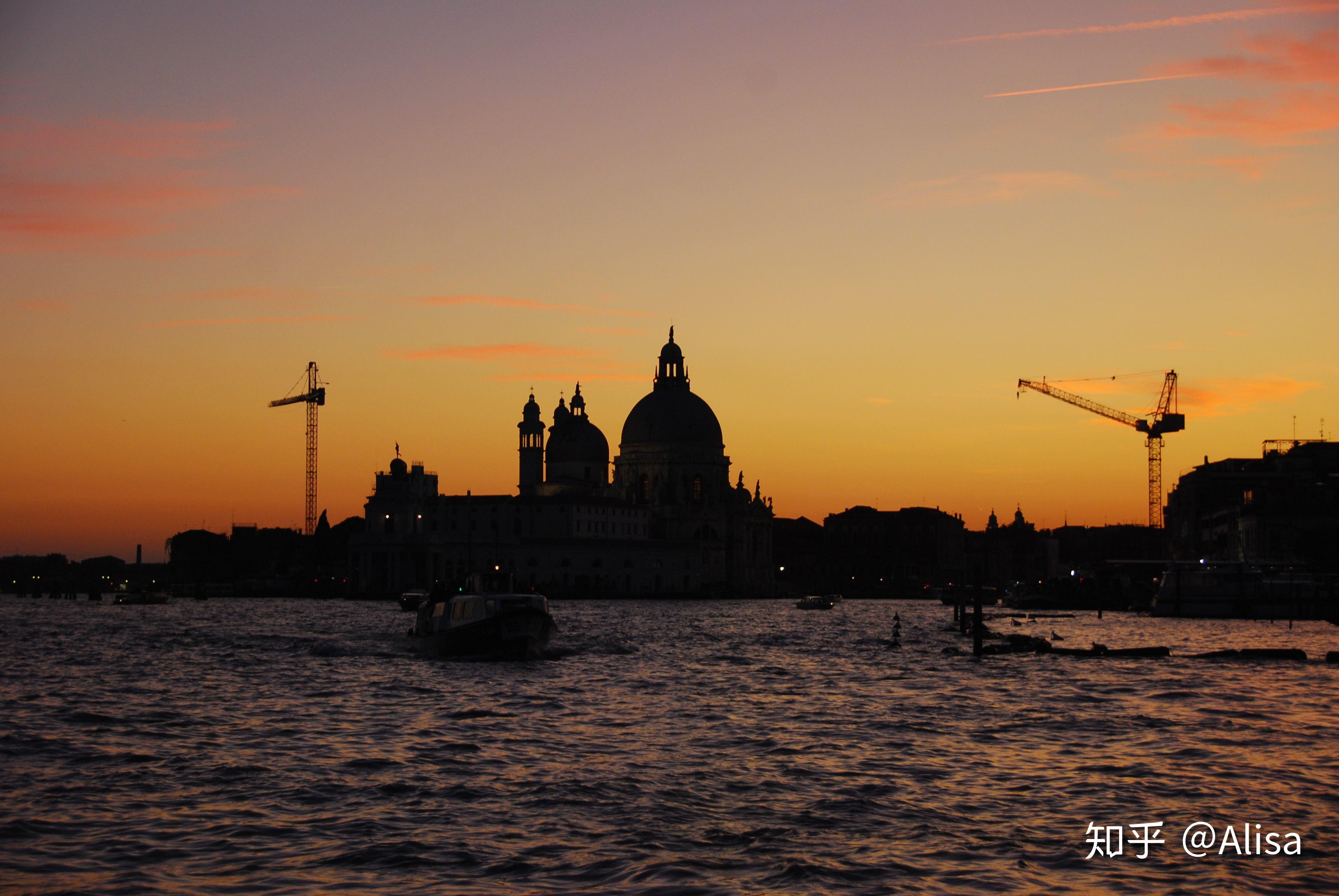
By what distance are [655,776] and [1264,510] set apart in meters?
104

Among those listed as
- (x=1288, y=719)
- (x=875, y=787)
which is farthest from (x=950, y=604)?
(x=875, y=787)

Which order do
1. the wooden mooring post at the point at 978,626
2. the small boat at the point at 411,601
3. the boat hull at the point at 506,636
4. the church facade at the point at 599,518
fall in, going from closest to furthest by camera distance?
the boat hull at the point at 506,636, the wooden mooring post at the point at 978,626, the small boat at the point at 411,601, the church facade at the point at 599,518

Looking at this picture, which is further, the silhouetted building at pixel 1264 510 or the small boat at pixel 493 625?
the silhouetted building at pixel 1264 510

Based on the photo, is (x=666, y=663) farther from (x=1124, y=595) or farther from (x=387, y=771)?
(x=1124, y=595)

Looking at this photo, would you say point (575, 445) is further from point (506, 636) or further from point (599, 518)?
point (506, 636)

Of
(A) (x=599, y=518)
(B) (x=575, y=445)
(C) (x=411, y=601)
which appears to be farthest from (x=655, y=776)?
(B) (x=575, y=445)

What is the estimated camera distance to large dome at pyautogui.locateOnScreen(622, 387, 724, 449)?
181 meters

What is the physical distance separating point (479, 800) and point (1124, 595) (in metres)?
113

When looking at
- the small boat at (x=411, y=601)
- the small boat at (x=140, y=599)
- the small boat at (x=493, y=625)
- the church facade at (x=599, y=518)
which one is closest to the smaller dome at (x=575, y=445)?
the church facade at (x=599, y=518)

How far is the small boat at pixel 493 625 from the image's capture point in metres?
45.4

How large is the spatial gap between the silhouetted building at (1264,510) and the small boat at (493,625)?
228ft

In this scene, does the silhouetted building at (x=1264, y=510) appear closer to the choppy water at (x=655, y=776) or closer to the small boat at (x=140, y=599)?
the choppy water at (x=655, y=776)

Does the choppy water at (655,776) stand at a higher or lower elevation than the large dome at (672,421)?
lower

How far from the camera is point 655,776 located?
2175 cm
